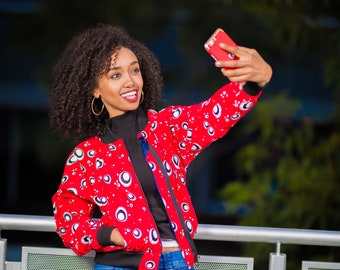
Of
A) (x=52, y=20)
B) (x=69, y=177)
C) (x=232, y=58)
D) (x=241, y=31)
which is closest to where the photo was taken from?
(x=232, y=58)

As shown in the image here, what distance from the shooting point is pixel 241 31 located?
28.3 feet

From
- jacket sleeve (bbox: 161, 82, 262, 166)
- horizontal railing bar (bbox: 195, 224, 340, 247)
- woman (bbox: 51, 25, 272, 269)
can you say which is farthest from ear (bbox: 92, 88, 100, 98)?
horizontal railing bar (bbox: 195, 224, 340, 247)

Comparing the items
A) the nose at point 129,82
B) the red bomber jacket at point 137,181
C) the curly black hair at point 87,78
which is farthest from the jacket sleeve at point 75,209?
the nose at point 129,82

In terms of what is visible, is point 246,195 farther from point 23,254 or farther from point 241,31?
point 241,31

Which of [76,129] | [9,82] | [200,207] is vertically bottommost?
[76,129]

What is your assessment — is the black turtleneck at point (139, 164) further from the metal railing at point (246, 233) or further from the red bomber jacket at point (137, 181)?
the metal railing at point (246, 233)

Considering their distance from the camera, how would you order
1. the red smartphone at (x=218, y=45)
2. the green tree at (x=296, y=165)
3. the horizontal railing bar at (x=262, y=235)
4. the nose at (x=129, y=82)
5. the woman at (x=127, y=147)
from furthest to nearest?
the green tree at (x=296, y=165), the horizontal railing bar at (x=262, y=235), the nose at (x=129, y=82), the woman at (x=127, y=147), the red smartphone at (x=218, y=45)

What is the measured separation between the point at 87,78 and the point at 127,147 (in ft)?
1.03

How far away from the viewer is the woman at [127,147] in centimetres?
272

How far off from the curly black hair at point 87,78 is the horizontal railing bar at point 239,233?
37 cm

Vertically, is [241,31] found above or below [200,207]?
above

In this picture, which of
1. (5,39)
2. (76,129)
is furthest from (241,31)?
(76,129)

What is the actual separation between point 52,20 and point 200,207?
3384 millimetres

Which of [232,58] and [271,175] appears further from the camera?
[271,175]
